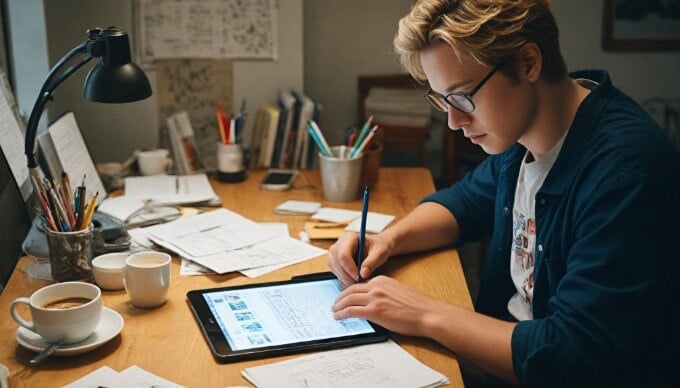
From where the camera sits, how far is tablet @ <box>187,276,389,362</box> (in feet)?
3.77

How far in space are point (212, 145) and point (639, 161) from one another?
152 cm

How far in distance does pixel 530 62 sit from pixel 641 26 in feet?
8.28

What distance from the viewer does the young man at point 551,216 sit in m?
1.05

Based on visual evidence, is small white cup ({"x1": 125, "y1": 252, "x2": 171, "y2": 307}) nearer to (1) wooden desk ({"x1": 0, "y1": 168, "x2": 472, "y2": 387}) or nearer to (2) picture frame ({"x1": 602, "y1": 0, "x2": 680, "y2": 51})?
(1) wooden desk ({"x1": 0, "y1": 168, "x2": 472, "y2": 387})

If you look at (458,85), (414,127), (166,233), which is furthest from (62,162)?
(414,127)

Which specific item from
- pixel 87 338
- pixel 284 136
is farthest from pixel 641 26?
pixel 87 338

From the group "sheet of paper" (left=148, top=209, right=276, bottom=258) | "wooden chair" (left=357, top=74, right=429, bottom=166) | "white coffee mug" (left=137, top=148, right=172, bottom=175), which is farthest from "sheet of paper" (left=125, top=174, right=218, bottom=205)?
"wooden chair" (left=357, top=74, right=429, bottom=166)

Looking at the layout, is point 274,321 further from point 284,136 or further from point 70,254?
point 284,136

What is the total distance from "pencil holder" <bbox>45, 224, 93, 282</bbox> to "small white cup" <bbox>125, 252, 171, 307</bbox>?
120 mm

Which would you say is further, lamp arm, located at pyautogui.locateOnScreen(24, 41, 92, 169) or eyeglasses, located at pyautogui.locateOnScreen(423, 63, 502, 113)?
lamp arm, located at pyautogui.locateOnScreen(24, 41, 92, 169)

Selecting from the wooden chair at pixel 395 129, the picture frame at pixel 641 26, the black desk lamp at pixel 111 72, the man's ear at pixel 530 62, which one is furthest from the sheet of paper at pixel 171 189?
the picture frame at pixel 641 26

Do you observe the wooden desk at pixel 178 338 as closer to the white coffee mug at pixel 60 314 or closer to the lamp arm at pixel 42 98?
the white coffee mug at pixel 60 314

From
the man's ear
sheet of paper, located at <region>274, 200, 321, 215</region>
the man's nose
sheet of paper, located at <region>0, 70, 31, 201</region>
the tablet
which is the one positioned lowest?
the tablet

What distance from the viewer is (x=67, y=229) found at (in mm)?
1372
